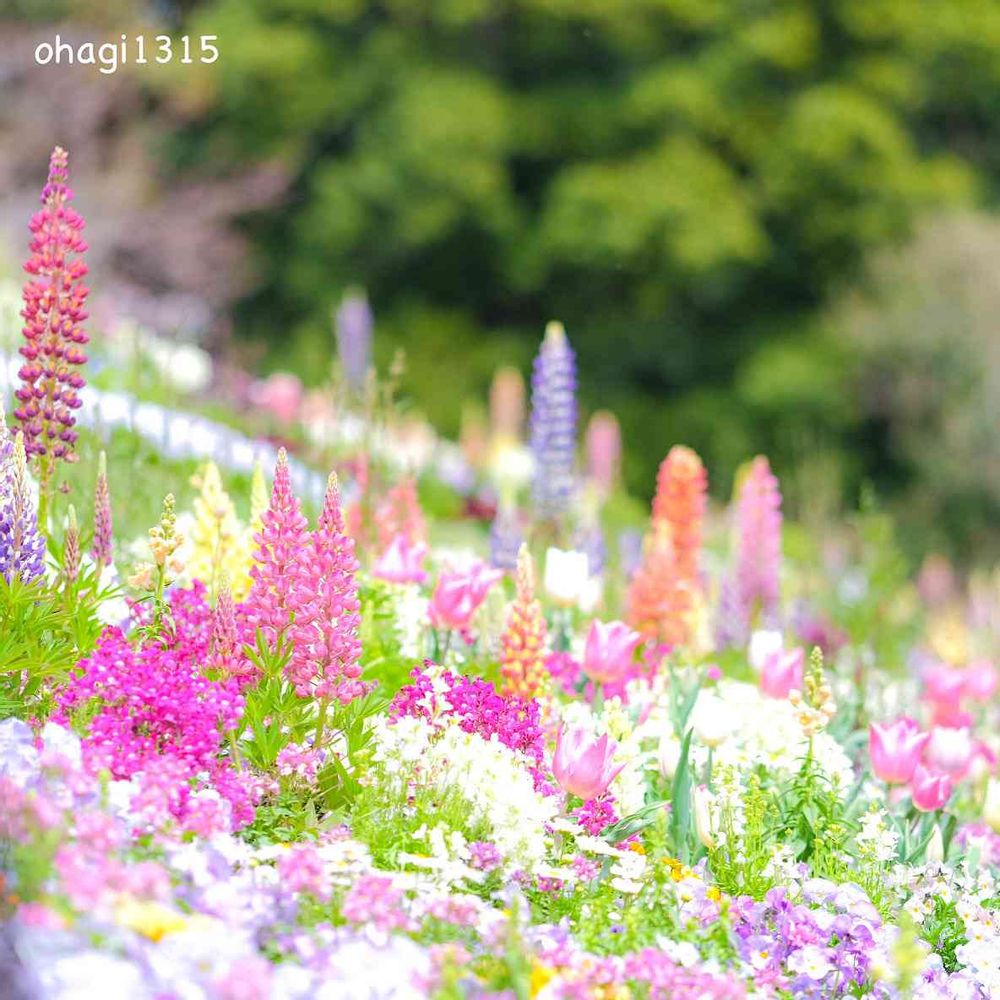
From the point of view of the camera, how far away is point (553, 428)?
5.71 meters

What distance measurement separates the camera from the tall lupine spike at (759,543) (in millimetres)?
5781

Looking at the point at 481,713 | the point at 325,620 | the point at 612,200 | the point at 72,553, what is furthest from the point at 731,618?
the point at 612,200

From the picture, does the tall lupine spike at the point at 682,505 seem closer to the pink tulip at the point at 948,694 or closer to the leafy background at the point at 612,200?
the pink tulip at the point at 948,694

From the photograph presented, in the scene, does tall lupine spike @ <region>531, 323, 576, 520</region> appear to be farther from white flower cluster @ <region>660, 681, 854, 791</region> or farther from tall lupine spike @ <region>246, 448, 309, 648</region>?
tall lupine spike @ <region>246, 448, 309, 648</region>

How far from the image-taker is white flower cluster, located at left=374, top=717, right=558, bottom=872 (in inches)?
121

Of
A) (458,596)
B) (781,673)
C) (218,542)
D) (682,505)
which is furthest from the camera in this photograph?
(682,505)

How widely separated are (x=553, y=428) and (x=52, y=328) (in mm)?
2363

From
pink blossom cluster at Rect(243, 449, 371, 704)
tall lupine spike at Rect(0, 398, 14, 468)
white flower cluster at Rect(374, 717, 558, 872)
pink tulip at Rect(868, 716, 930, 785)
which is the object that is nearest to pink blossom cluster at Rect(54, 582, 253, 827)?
pink blossom cluster at Rect(243, 449, 371, 704)

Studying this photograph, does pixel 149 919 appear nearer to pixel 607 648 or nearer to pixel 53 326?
pixel 607 648

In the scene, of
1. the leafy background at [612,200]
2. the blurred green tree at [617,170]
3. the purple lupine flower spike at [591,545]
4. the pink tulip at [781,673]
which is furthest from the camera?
the blurred green tree at [617,170]

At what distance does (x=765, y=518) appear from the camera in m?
5.86

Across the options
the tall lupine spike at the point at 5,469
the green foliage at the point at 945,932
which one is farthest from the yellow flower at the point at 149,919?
the green foliage at the point at 945,932

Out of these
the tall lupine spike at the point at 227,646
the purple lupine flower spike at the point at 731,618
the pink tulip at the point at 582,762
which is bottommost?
the pink tulip at the point at 582,762

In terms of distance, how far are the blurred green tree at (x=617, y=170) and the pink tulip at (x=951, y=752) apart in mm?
12837
